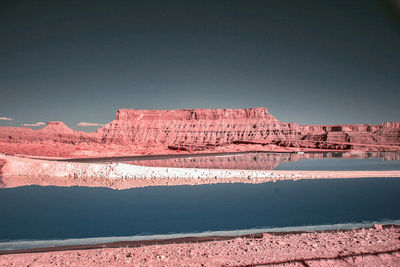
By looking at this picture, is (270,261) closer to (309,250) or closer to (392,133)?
(309,250)

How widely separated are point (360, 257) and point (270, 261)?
6.12 feet

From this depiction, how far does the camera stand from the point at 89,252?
554 cm

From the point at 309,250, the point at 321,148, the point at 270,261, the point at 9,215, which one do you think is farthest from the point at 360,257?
the point at 321,148

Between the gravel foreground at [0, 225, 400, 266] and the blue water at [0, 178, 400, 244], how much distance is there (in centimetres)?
162

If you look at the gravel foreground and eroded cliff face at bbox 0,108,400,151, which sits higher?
eroded cliff face at bbox 0,108,400,151

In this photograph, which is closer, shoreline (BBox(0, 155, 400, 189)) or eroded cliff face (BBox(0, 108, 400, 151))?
shoreline (BBox(0, 155, 400, 189))

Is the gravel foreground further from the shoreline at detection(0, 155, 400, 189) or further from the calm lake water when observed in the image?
the shoreline at detection(0, 155, 400, 189)

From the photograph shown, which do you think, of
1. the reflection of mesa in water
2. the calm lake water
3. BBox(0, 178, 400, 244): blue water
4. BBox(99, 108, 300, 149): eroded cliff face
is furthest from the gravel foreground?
BBox(99, 108, 300, 149): eroded cliff face

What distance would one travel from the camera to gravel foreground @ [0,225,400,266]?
5.09 meters

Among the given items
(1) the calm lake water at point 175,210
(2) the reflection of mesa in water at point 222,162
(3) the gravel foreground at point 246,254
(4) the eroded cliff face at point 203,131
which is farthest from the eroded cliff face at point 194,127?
(3) the gravel foreground at point 246,254

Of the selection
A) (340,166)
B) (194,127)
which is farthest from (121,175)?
(194,127)

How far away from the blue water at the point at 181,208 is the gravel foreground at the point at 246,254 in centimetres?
162

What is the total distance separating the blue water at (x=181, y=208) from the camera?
7785 millimetres

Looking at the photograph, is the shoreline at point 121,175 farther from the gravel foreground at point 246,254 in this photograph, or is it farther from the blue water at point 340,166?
the gravel foreground at point 246,254
